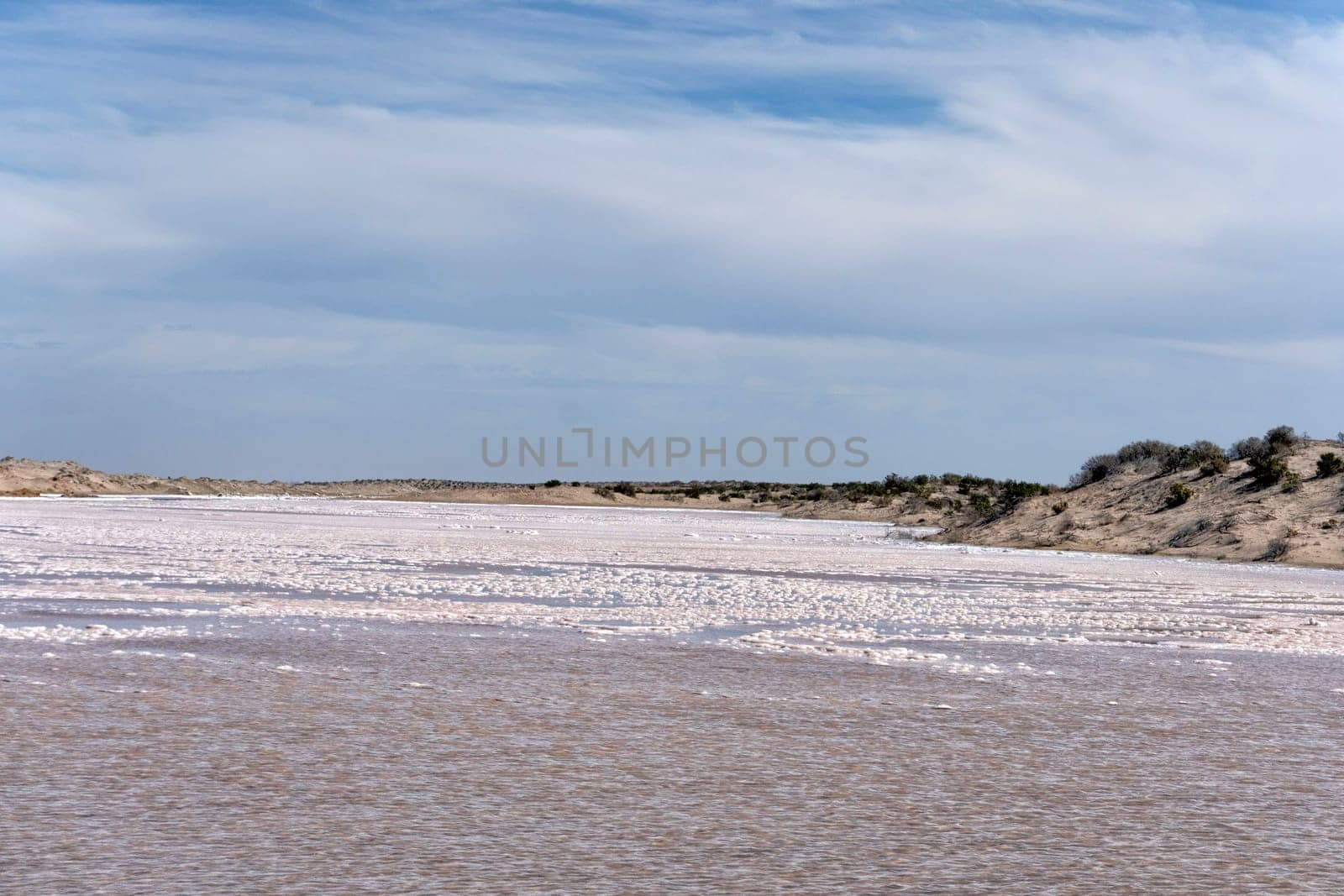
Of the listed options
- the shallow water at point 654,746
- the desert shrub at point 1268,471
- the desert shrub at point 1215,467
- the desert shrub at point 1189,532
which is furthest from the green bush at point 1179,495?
the shallow water at point 654,746

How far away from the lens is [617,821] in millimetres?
6285

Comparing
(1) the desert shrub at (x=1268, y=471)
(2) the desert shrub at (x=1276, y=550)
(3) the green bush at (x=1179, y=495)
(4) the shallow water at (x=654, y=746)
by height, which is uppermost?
(1) the desert shrub at (x=1268, y=471)

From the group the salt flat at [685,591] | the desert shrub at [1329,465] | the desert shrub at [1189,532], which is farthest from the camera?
the desert shrub at [1329,465]

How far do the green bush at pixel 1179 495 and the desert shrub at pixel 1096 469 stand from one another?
380 inches

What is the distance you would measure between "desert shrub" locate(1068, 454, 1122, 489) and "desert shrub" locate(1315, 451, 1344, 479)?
1268 cm

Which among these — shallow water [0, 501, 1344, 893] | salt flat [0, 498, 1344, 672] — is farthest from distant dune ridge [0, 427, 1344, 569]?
shallow water [0, 501, 1344, 893]

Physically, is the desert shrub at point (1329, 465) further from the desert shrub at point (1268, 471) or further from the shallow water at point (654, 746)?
the shallow water at point (654, 746)

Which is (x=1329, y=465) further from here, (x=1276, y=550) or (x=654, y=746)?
(x=654, y=746)

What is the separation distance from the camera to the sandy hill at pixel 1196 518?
34406mm

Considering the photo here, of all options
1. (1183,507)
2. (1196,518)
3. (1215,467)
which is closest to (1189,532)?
(1196,518)

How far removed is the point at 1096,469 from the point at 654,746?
1977 inches

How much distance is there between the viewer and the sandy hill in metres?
34.4

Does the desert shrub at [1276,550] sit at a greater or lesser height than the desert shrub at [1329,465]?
lesser

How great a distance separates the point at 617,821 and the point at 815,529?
51.5m
